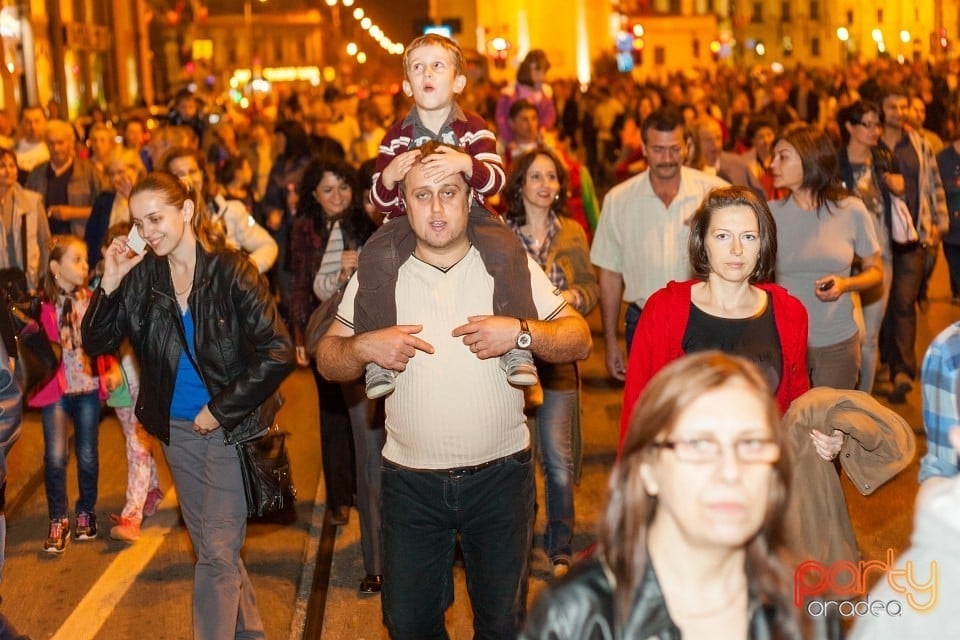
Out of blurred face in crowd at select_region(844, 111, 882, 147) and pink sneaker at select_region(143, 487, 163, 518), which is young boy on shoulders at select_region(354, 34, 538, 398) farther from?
blurred face in crowd at select_region(844, 111, 882, 147)

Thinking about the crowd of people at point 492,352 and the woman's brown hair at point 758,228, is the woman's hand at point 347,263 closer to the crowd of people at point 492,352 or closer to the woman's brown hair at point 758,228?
the crowd of people at point 492,352

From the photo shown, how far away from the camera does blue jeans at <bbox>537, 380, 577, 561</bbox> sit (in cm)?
747

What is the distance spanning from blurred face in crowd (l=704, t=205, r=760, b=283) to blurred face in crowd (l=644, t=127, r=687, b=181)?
273 centimetres

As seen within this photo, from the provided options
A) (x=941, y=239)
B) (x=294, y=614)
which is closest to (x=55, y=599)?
(x=294, y=614)

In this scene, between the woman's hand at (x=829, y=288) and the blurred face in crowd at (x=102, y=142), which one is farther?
the blurred face in crowd at (x=102, y=142)

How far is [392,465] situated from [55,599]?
3178 millimetres

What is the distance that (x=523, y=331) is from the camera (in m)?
4.85

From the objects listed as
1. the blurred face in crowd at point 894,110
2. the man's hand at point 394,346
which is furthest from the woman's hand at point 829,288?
the blurred face in crowd at point 894,110

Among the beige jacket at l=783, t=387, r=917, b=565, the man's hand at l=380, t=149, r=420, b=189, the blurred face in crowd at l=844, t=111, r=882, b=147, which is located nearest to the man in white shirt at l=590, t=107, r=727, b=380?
the blurred face in crowd at l=844, t=111, r=882, b=147

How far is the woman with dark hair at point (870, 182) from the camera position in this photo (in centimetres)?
962

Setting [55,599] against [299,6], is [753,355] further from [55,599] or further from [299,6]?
[299,6]

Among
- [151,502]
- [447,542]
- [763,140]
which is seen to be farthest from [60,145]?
[447,542]

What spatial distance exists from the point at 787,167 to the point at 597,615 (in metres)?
5.08

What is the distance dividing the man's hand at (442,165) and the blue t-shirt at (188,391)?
1385 mm
